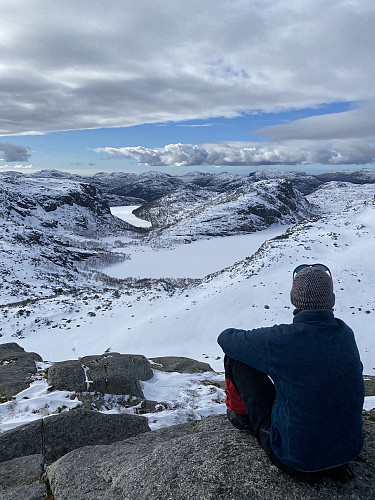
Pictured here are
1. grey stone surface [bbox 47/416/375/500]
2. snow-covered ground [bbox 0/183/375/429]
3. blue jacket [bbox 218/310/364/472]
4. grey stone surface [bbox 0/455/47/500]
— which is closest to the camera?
blue jacket [bbox 218/310/364/472]

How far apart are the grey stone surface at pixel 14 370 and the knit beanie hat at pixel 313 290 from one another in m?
9.04

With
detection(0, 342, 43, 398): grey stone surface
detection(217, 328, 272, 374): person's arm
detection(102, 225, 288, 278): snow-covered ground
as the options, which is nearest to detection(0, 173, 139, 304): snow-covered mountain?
detection(102, 225, 288, 278): snow-covered ground

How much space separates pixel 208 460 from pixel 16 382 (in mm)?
7892

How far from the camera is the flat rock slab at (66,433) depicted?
232 inches

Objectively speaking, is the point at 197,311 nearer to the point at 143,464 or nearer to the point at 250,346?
the point at 143,464

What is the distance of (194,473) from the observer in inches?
156

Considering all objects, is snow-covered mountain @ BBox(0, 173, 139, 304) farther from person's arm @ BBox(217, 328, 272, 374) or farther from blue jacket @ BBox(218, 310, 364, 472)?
blue jacket @ BBox(218, 310, 364, 472)

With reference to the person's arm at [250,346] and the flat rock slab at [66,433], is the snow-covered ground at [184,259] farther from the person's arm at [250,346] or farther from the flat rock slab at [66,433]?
the person's arm at [250,346]

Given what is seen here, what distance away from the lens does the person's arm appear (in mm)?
3404

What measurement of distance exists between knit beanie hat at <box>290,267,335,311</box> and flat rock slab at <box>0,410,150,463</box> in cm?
531

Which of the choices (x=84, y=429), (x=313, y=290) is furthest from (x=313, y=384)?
(x=84, y=429)

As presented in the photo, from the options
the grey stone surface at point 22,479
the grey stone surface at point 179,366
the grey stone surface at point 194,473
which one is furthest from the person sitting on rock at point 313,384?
the grey stone surface at point 179,366

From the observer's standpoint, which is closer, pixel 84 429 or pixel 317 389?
pixel 317 389

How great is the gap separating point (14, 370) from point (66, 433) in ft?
18.5
